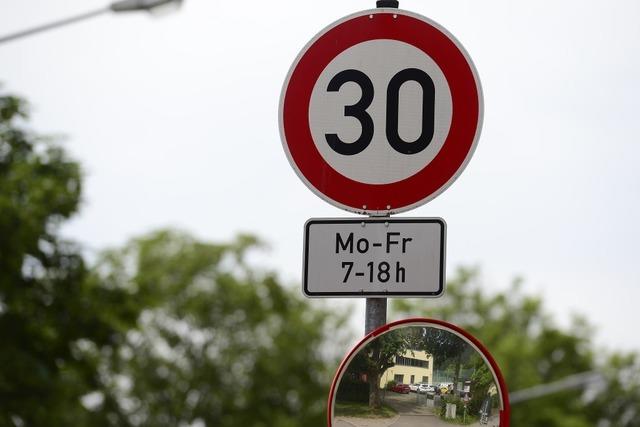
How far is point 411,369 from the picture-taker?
456cm

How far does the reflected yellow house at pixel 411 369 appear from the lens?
4531 millimetres

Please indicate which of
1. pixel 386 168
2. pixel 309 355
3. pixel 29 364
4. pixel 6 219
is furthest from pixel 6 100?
pixel 309 355

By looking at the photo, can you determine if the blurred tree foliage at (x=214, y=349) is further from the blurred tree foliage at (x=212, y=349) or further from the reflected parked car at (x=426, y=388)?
the reflected parked car at (x=426, y=388)

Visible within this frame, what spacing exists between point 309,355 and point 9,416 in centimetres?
2918

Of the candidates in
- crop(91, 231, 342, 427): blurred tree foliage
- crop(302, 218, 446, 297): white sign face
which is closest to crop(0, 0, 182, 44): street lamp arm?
crop(302, 218, 446, 297): white sign face

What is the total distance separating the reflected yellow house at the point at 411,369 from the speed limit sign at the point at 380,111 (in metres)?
0.71

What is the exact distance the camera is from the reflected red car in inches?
178

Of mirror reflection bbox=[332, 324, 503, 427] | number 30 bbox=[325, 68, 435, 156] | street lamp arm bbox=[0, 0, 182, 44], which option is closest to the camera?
mirror reflection bbox=[332, 324, 503, 427]

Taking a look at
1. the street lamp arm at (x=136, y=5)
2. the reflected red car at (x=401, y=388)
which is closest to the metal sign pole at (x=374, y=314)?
the reflected red car at (x=401, y=388)

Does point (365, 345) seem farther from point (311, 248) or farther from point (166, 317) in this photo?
point (166, 317)

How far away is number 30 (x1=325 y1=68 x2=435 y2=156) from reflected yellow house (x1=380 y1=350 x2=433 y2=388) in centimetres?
89

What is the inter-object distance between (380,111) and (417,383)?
3.61 feet

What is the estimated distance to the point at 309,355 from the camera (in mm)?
54125

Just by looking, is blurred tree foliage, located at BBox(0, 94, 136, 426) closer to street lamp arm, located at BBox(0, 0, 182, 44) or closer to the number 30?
street lamp arm, located at BBox(0, 0, 182, 44)
